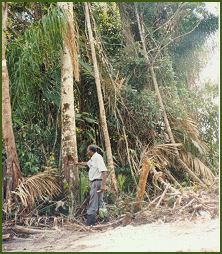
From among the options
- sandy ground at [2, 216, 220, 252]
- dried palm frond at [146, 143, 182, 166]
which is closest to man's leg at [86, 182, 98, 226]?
sandy ground at [2, 216, 220, 252]

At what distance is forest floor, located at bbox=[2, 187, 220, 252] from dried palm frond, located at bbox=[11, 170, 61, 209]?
0.44m

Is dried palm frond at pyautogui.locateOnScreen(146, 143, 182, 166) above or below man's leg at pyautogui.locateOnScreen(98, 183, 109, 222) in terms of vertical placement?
above

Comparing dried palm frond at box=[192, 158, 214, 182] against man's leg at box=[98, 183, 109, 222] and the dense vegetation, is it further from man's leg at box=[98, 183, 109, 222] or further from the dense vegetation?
man's leg at box=[98, 183, 109, 222]

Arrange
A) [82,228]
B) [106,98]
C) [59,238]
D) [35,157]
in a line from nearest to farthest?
[59,238]
[82,228]
[35,157]
[106,98]

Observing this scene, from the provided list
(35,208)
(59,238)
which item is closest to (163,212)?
(59,238)

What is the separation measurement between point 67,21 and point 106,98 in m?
1.83

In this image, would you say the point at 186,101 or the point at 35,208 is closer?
the point at 35,208

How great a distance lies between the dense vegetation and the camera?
434 cm

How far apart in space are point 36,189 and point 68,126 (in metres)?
1.08

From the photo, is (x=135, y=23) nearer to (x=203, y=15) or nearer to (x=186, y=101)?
Answer: (x=203, y=15)

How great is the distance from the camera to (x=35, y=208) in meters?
3.59

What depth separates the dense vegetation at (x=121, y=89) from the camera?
4.34 metres

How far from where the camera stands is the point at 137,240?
3.02m

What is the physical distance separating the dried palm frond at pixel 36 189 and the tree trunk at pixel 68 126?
7.9 inches
